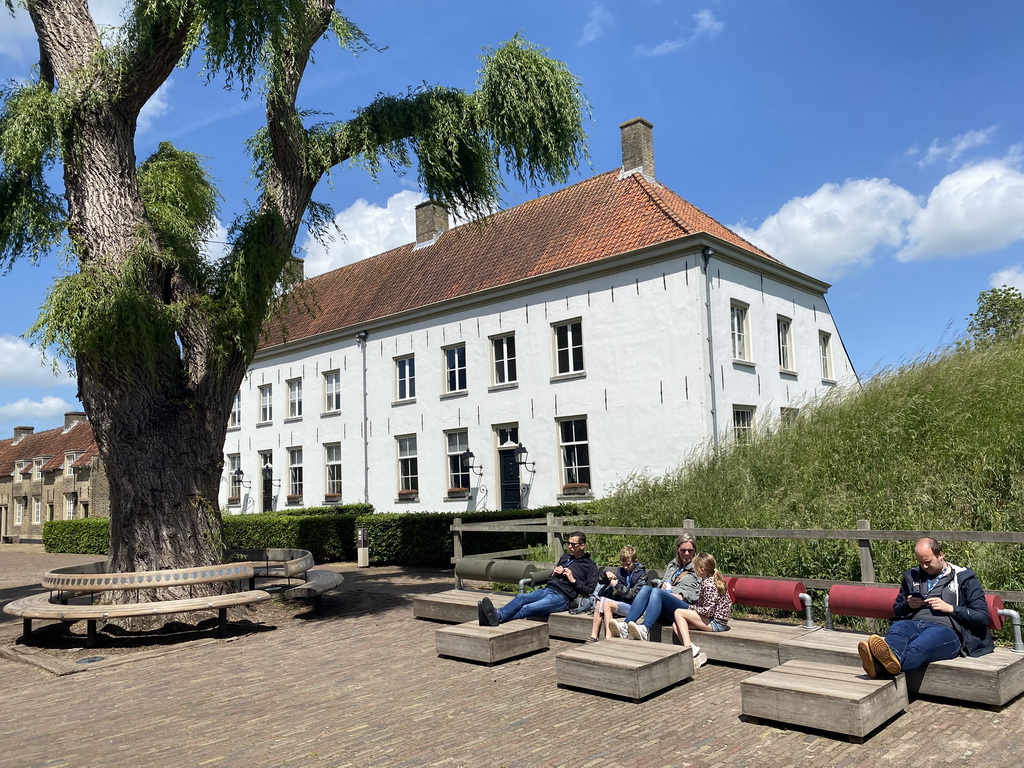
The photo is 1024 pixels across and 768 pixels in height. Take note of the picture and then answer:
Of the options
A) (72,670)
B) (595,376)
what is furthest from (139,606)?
(595,376)

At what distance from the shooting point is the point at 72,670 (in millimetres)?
7406

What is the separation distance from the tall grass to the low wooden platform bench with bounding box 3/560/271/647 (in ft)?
16.7

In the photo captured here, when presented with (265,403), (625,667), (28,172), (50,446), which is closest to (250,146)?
(28,172)

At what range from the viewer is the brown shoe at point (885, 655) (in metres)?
4.81

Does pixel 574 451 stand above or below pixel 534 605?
above

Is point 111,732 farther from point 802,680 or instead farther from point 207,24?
point 207,24

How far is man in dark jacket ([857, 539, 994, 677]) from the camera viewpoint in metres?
4.90

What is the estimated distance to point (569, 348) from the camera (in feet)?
62.3

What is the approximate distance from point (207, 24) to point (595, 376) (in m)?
11.6

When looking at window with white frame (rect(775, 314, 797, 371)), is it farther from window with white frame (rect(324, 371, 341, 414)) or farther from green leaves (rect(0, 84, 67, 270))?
green leaves (rect(0, 84, 67, 270))

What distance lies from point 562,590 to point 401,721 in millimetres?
2778

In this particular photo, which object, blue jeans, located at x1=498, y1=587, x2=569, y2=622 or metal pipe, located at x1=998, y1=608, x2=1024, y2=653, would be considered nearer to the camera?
metal pipe, located at x1=998, y1=608, x2=1024, y2=653

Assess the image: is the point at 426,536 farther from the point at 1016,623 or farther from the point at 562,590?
the point at 1016,623

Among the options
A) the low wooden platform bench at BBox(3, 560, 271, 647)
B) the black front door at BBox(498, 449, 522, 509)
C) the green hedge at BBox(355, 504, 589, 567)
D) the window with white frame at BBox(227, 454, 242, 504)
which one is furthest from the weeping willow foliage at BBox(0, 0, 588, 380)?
the window with white frame at BBox(227, 454, 242, 504)
